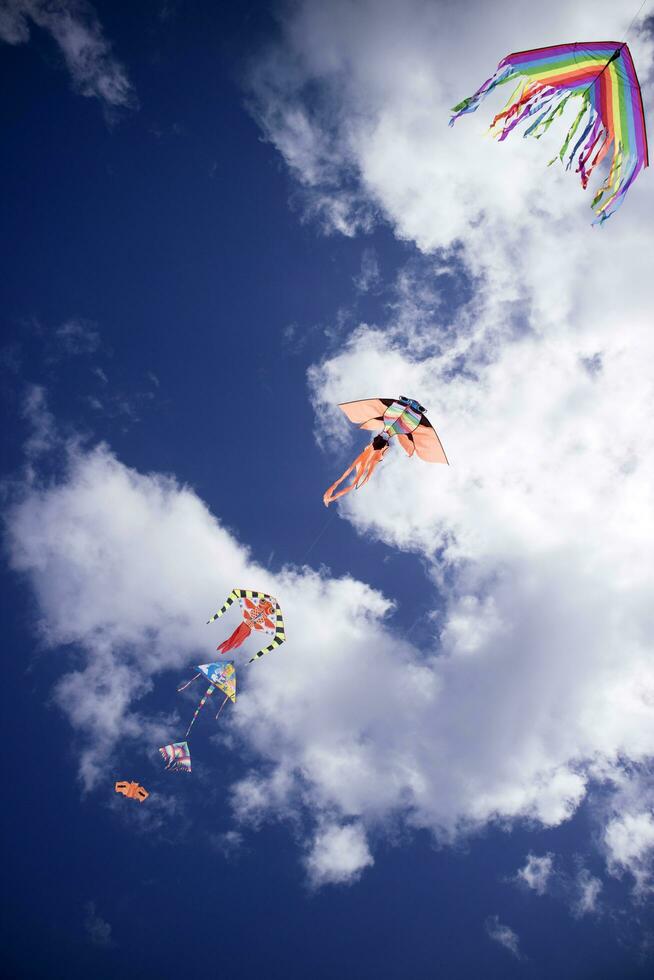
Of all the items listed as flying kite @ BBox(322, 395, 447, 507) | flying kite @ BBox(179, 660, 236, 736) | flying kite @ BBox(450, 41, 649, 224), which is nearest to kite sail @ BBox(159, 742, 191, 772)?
flying kite @ BBox(179, 660, 236, 736)

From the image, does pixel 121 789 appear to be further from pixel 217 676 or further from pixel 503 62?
pixel 503 62

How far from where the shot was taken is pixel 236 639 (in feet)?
47.5

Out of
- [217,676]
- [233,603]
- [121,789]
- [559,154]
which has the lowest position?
[121,789]

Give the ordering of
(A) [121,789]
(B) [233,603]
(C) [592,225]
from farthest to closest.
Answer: (A) [121,789] → (B) [233,603] → (C) [592,225]

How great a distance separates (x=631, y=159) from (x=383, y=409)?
626cm

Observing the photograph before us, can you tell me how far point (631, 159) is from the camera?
661 cm

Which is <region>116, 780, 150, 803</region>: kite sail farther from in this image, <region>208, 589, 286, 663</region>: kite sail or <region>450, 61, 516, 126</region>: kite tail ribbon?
<region>450, 61, 516, 126</region>: kite tail ribbon

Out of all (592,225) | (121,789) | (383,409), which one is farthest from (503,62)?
(121,789)

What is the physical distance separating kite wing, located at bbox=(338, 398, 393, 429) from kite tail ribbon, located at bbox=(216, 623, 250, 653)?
781 cm

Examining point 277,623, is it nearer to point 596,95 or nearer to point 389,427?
point 389,427

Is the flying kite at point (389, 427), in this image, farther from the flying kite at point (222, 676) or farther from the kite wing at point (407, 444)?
the flying kite at point (222, 676)

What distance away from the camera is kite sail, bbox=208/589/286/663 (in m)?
14.2

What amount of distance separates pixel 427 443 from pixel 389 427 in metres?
1.11

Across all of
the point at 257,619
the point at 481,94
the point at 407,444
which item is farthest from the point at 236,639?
the point at 481,94
